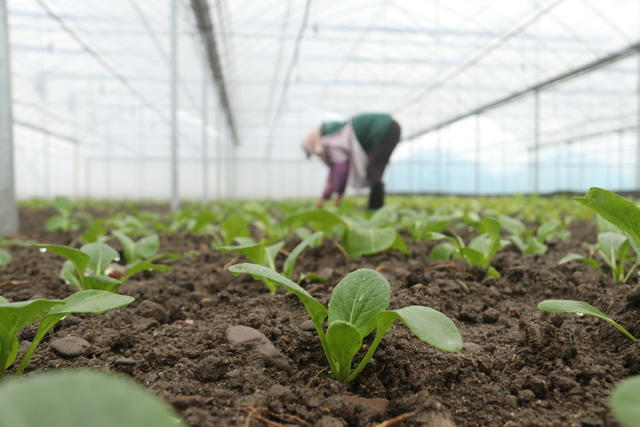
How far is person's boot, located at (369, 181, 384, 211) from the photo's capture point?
273 inches

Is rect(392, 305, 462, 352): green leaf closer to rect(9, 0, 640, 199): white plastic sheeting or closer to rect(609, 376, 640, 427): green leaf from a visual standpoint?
rect(609, 376, 640, 427): green leaf

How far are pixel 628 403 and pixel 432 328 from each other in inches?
14.0

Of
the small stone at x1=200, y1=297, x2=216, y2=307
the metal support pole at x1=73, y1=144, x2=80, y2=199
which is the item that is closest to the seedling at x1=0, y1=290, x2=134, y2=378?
the small stone at x1=200, y1=297, x2=216, y2=307

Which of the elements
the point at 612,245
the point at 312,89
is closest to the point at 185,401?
the point at 612,245

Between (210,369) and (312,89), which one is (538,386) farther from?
(312,89)

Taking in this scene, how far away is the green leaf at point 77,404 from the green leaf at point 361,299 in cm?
68

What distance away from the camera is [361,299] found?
1108 millimetres

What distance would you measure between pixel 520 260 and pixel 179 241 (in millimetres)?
2185

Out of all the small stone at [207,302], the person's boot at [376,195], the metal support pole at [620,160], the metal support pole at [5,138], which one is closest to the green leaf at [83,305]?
the small stone at [207,302]

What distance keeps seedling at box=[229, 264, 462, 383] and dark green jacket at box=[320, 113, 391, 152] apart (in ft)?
18.5

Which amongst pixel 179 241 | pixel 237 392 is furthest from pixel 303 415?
pixel 179 241

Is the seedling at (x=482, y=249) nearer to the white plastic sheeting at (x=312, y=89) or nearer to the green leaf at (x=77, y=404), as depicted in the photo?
the green leaf at (x=77, y=404)

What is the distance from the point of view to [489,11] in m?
12.6

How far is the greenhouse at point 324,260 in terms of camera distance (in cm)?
95
